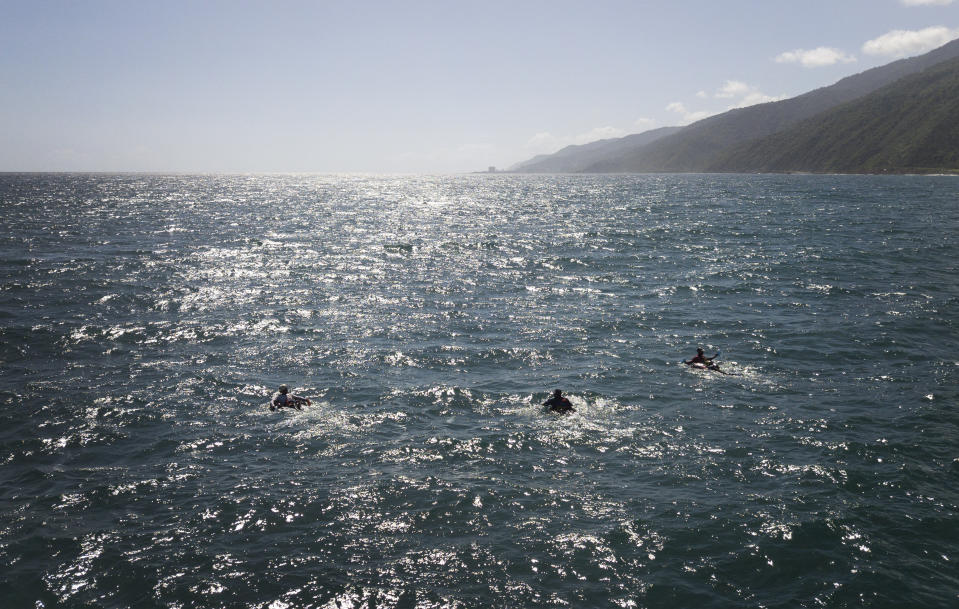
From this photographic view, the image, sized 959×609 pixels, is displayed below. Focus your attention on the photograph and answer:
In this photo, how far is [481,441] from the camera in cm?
2298

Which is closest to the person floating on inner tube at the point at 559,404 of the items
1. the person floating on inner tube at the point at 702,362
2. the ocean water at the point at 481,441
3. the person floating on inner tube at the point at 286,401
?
the ocean water at the point at 481,441

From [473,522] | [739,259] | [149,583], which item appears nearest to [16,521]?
[149,583]

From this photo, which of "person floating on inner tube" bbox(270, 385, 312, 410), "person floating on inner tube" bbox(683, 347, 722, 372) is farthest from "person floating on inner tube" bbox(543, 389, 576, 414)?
"person floating on inner tube" bbox(270, 385, 312, 410)

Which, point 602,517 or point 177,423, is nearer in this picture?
point 602,517

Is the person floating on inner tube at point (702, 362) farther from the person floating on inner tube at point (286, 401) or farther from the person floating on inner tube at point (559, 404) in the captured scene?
the person floating on inner tube at point (286, 401)

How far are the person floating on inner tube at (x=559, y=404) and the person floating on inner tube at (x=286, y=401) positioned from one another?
40.6ft

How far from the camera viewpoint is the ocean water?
15.1 m

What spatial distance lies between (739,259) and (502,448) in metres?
50.8

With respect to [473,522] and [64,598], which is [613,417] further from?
[64,598]

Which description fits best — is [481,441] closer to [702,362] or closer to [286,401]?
[286,401]

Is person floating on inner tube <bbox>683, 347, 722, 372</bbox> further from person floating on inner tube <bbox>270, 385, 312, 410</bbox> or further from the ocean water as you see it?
person floating on inner tube <bbox>270, 385, 312, 410</bbox>

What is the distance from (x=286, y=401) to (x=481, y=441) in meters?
10.3

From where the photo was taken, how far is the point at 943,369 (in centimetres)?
2950

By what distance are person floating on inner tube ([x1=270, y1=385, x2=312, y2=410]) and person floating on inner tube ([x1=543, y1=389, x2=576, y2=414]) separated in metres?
12.4
